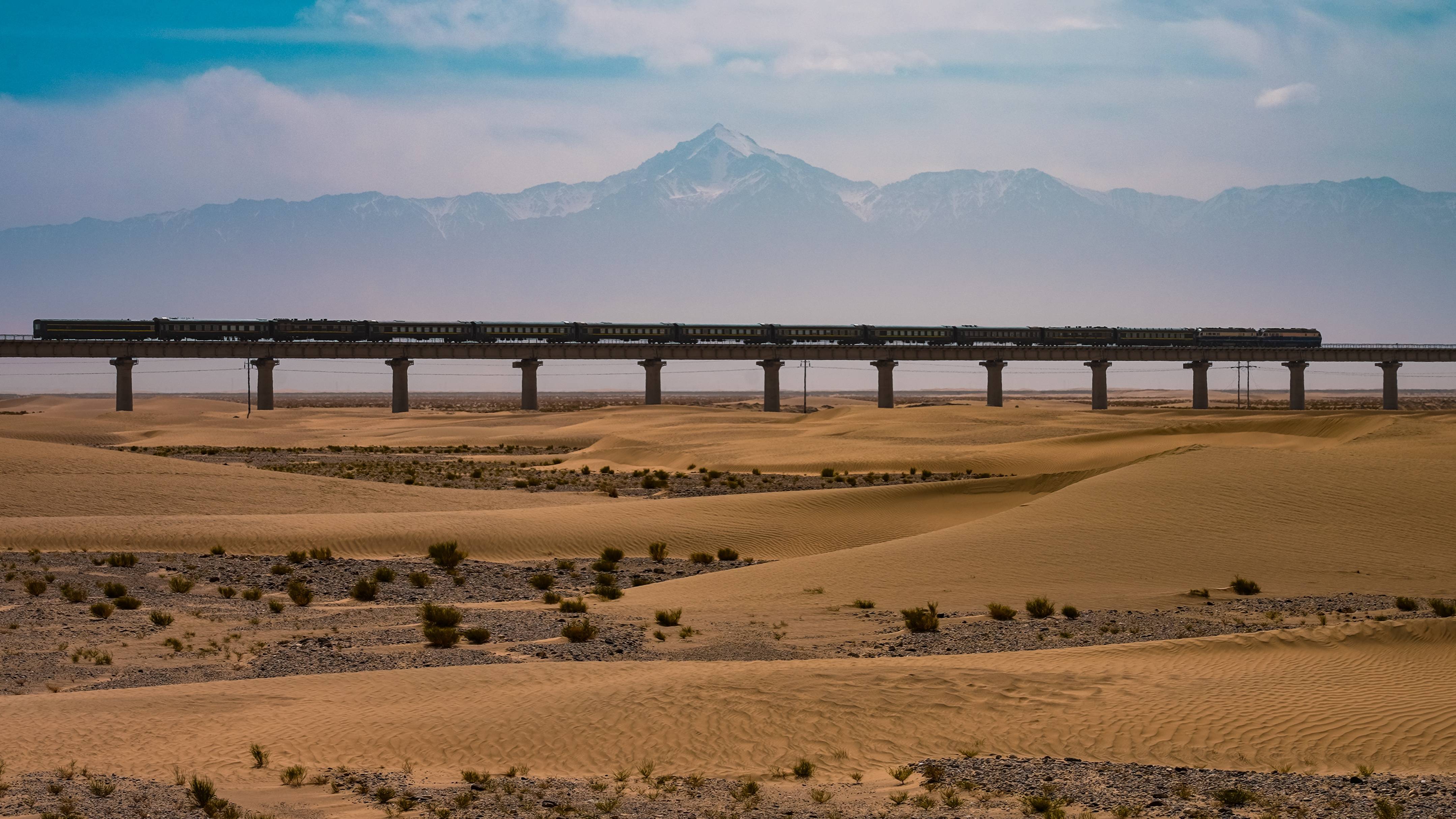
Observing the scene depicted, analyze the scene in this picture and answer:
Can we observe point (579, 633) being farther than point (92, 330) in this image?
No

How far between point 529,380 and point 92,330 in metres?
33.7

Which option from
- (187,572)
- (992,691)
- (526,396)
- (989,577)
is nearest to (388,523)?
(187,572)

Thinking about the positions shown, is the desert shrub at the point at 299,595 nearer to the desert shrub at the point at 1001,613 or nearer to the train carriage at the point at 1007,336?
the desert shrub at the point at 1001,613

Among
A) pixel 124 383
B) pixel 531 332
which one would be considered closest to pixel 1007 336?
pixel 531 332

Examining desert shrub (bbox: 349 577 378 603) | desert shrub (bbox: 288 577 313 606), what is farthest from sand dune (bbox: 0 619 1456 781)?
desert shrub (bbox: 349 577 378 603)

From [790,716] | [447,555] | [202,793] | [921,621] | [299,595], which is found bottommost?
[447,555]

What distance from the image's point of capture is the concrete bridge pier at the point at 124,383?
296 feet

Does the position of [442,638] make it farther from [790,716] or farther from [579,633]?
[790,716]

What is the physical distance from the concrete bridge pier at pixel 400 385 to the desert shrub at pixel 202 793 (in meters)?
86.0

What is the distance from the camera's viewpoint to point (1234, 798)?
29.5 feet

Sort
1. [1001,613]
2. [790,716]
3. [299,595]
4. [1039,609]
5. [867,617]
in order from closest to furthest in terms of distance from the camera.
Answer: [790,716] < [1001,613] < [1039,609] < [867,617] < [299,595]

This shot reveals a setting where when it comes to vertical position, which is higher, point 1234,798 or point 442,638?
point 1234,798

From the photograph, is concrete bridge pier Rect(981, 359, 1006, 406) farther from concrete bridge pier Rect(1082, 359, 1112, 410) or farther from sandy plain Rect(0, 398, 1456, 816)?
sandy plain Rect(0, 398, 1456, 816)

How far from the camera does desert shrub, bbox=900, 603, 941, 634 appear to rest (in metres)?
16.5
